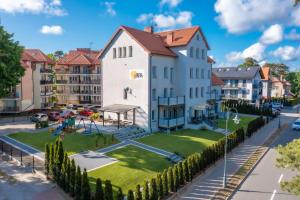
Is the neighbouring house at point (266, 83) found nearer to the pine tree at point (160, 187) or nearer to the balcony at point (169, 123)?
the balcony at point (169, 123)

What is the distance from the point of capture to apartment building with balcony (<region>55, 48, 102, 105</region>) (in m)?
54.8

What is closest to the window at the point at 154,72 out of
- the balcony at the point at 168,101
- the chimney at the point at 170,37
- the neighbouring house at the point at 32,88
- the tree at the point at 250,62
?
the balcony at the point at 168,101

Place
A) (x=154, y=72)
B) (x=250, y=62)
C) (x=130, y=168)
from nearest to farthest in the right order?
(x=130, y=168), (x=154, y=72), (x=250, y=62)

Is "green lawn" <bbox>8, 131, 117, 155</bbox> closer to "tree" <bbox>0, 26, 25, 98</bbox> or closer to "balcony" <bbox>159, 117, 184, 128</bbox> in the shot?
"tree" <bbox>0, 26, 25, 98</bbox>

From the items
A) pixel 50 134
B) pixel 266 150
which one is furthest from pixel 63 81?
pixel 266 150

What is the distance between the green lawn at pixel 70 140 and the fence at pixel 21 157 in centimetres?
171

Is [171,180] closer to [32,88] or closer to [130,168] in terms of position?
[130,168]

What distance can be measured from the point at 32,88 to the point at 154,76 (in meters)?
29.4

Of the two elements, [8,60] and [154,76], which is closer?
[8,60]

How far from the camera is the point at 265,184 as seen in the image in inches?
758

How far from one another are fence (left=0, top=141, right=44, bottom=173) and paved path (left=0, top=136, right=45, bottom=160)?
0.36 m

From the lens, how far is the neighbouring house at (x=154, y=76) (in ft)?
103

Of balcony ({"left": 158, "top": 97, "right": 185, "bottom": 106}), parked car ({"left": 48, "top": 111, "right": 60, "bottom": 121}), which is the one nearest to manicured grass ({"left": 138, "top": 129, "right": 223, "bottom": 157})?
balcony ({"left": 158, "top": 97, "right": 185, "bottom": 106})

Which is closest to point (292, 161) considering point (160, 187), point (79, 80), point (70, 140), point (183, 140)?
point (160, 187)
